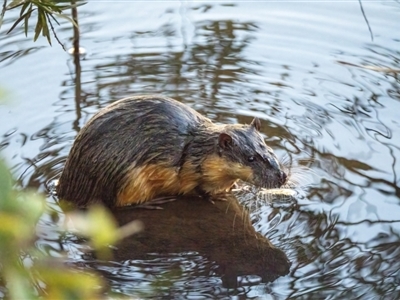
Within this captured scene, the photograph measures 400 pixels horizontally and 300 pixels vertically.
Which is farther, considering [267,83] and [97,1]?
[97,1]

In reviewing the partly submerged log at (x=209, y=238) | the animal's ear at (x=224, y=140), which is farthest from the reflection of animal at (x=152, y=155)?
the partly submerged log at (x=209, y=238)

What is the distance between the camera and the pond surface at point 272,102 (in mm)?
3518

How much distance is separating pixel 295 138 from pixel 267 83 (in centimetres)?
83

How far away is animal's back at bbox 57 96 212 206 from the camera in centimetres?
398

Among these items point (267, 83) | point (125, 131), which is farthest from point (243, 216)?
point (267, 83)

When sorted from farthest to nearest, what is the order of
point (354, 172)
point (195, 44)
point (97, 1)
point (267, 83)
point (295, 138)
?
point (97, 1)
point (195, 44)
point (267, 83)
point (295, 138)
point (354, 172)

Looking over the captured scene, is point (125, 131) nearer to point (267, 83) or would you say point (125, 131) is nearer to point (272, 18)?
point (267, 83)

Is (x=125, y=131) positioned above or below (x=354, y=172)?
above

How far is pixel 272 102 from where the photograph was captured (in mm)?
5125

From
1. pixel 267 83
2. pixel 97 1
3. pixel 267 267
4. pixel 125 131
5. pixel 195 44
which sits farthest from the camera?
pixel 97 1

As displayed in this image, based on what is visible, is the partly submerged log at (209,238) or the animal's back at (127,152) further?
the animal's back at (127,152)

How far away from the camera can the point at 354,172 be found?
4.31 metres

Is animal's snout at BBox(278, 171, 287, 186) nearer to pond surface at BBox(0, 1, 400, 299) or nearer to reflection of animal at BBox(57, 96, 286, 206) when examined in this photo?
reflection of animal at BBox(57, 96, 286, 206)

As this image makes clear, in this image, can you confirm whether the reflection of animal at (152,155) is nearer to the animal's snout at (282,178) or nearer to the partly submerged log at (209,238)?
the animal's snout at (282,178)
